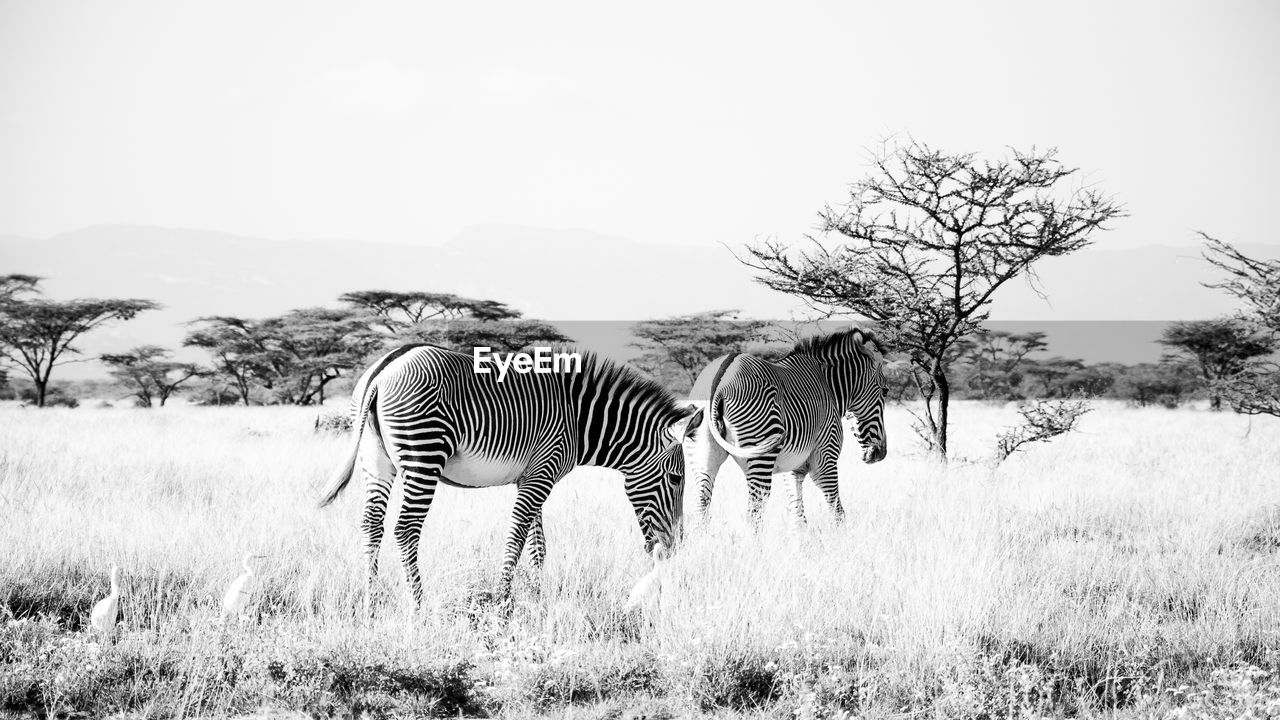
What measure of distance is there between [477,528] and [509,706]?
124 inches

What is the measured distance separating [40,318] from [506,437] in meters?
32.7

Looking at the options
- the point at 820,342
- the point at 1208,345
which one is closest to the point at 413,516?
the point at 820,342

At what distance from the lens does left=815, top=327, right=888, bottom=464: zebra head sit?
8.45m

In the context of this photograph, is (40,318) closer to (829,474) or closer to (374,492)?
(374,492)

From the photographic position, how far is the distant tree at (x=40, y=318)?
31984mm

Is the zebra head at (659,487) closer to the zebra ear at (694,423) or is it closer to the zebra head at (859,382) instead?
the zebra ear at (694,423)

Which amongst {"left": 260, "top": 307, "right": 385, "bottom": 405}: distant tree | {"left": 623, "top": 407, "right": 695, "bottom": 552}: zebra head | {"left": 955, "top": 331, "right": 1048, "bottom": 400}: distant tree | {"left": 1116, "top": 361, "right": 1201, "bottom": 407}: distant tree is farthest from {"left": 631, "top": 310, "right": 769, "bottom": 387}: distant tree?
{"left": 623, "top": 407, "right": 695, "bottom": 552}: zebra head

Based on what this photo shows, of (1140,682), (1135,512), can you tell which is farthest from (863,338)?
(1140,682)

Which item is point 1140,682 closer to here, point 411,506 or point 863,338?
point 411,506

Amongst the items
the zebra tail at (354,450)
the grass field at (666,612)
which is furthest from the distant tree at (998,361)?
the zebra tail at (354,450)

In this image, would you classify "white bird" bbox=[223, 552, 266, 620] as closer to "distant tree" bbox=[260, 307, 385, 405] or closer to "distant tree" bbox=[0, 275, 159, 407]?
"distant tree" bbox=[260, 307, 385, 405]

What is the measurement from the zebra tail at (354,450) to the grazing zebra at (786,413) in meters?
2.21

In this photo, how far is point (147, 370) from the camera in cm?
3712

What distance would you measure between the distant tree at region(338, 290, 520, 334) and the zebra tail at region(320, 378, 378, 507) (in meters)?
27.5
